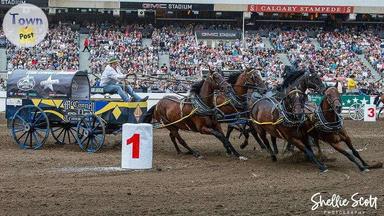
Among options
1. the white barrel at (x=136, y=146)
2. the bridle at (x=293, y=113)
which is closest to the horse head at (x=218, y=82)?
the bridle at (x=293, y=113)

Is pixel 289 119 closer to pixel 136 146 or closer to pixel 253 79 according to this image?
pixel 253 79

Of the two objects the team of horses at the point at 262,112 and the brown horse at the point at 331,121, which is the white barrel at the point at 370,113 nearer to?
the team of horses at the point at 262,112

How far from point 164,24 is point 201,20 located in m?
2.62

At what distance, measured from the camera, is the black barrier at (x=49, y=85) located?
15086mm

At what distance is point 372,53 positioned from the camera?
139ft

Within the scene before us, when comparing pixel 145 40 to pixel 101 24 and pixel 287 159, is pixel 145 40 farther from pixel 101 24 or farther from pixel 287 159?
pixel 287 159

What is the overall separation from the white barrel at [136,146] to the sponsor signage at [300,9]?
3450 cm

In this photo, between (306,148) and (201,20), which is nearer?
(306,148)

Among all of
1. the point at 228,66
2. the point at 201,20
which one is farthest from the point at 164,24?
the point at 228,66

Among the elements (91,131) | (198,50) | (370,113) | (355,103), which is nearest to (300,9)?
(198,50)

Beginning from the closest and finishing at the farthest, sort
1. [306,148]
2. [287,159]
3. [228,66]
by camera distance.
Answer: [306,148] < [287,159] < [228,66]

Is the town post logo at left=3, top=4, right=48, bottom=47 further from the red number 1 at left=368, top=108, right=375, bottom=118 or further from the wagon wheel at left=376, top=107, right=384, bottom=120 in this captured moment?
the wagon wheel at left=376, top=107, right=384, bottom=120

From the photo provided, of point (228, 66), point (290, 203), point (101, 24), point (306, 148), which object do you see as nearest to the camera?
point (290, 203)

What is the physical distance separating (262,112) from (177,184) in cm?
340
